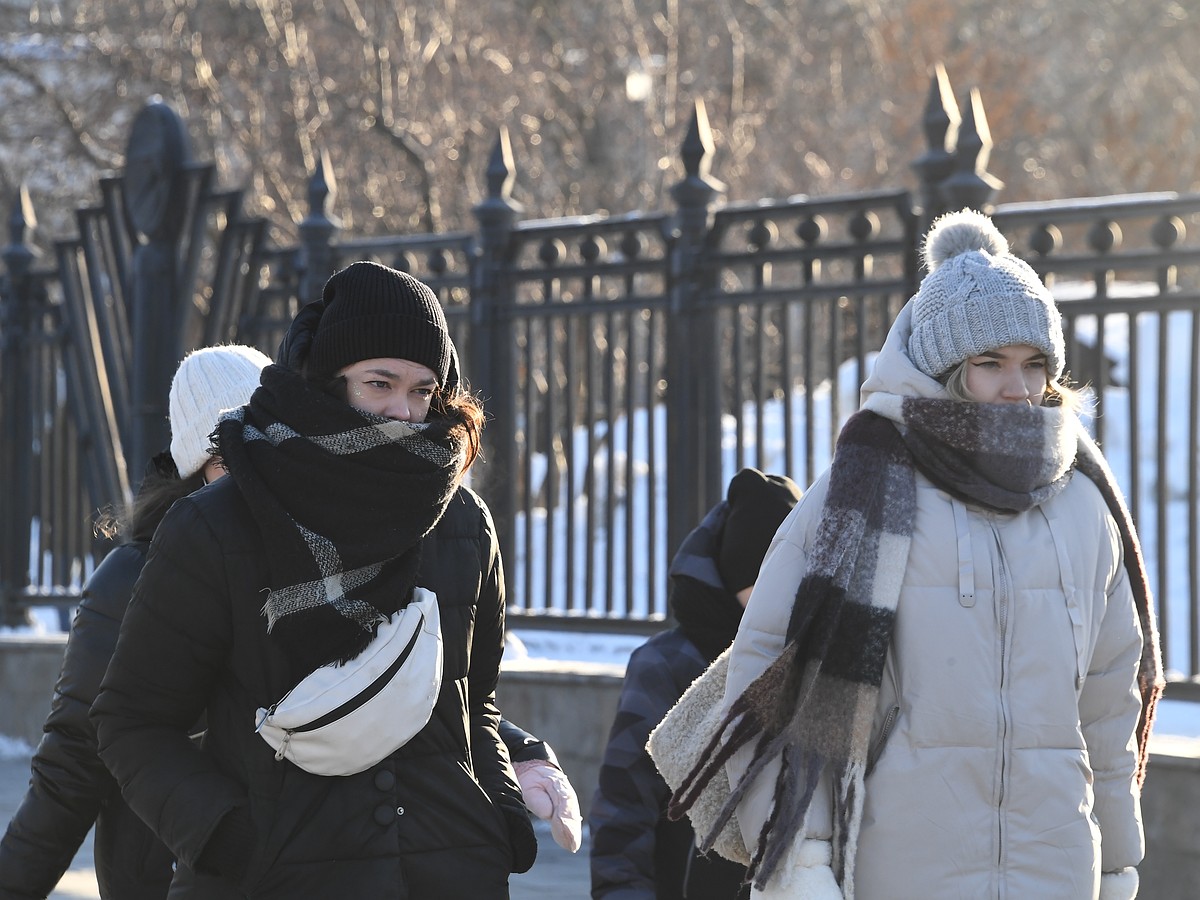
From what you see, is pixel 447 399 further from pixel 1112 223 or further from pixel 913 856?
pixel 1112 223

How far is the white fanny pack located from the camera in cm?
250

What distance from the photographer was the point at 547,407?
6.92 meters

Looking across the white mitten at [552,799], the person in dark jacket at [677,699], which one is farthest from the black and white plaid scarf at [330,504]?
the person in dark jacket at [677,699]

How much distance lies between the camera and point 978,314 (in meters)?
2.79

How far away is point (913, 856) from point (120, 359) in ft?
21.9

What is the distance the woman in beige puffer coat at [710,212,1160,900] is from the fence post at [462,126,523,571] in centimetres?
419

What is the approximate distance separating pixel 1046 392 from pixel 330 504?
1248mm

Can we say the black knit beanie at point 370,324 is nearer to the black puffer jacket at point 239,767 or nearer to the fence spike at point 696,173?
the black puffer jacket at point 239,767

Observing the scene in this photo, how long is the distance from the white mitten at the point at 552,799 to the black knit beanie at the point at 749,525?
78cm

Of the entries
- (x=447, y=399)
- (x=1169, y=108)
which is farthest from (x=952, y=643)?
(x=1169, y=108)

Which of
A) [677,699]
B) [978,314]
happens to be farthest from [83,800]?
[978,314]

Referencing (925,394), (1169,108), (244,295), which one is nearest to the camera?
(925,394)

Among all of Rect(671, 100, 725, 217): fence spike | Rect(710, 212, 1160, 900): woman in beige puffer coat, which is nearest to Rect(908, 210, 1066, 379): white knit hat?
Rect(710, 212, 1160, 900): woman in beige puffer coat

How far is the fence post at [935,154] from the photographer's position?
223 inches
